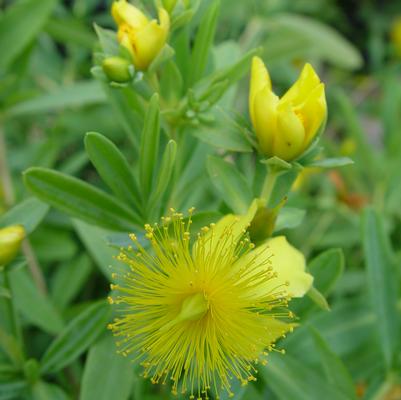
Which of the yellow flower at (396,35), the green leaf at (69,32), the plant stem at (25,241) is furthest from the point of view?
the yellow flower at (396,35)

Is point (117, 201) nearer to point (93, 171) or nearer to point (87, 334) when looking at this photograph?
point (87, 334)

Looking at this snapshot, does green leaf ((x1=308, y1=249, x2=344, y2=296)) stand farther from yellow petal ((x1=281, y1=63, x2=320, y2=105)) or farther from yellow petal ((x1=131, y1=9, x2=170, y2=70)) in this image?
yellow petal ((x1=131, y1=9, x2=170, y2=70))

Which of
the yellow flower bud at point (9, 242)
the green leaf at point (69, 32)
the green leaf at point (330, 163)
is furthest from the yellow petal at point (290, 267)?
the green leaf at point (69, 32)

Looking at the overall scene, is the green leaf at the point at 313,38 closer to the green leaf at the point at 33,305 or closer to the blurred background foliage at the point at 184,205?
the blurred background foliage at the point at 184,205

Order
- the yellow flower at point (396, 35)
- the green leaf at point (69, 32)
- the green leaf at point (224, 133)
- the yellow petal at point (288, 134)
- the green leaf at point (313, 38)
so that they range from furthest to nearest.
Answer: the yellow flower at point (396, 35) → the green leaf at point (313, 38) → the green leaf at point (69, 32) → the green leaf at point (224, 133) → the yellow petal at point (288, 134)

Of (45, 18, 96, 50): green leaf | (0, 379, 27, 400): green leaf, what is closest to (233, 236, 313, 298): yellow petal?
(0, 379, 27, 400): green leaf

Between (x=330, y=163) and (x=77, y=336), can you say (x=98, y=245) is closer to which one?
(x=77, y=336)

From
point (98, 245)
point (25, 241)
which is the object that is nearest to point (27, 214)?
point (98, 245)
